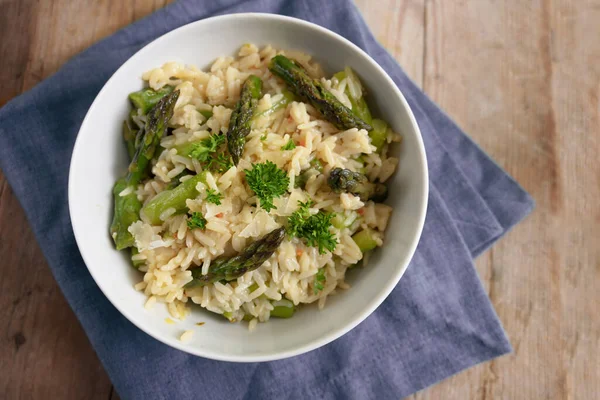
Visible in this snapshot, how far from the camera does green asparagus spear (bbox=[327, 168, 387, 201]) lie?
3.20 m

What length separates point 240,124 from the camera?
3.22 metres

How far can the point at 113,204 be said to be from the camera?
11.6ft

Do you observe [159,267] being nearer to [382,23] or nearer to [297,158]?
[297,158]

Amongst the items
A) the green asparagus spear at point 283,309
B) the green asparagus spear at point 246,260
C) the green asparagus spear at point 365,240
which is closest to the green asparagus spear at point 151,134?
the green asparagus spear at point 246,260

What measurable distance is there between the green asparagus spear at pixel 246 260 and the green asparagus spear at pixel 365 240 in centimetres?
51

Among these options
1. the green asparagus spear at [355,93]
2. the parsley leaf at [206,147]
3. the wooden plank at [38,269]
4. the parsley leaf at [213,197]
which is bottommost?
the wooden plank at [38,269]

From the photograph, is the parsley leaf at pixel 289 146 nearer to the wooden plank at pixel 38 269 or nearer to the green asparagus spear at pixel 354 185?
the green asparagus spear at pixel 354 185

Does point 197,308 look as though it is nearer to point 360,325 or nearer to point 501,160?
point 360,325

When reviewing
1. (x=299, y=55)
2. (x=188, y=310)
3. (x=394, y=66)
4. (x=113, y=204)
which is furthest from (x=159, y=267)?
(x=394, y=66)

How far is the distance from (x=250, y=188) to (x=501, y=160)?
7.72ft

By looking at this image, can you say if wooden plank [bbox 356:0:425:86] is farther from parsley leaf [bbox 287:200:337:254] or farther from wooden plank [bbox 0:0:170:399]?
parsley leaf [bbox 287:200:337:254]

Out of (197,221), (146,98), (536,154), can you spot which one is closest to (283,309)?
(197,221)

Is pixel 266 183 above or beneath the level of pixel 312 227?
above

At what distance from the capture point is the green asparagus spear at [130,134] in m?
3.57
